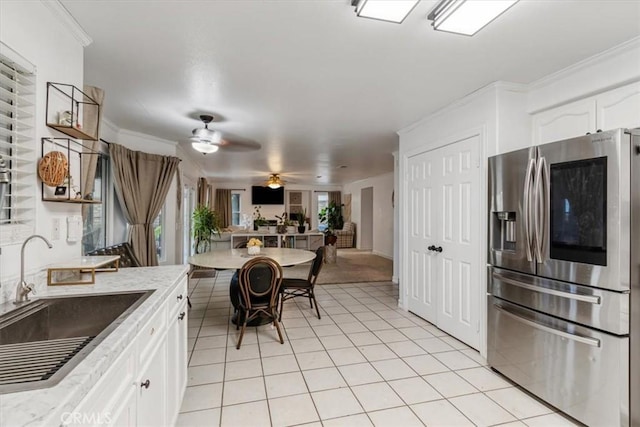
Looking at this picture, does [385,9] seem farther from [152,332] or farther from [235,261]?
[235,261]

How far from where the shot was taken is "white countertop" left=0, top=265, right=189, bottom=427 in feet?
2.03

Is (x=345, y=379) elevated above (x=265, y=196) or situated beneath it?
situated beneath

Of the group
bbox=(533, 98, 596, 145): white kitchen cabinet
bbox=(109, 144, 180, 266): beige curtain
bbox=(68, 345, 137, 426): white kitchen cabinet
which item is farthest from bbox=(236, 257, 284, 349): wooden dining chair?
bbox=(533, 98, 596, 145): white kitchen cabinet

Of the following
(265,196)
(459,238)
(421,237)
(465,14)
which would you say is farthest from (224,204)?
(465,14)

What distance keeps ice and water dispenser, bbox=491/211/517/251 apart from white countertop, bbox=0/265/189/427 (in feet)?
7.86

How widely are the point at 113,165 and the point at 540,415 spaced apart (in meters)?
4.76

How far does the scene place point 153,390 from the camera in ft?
4.38

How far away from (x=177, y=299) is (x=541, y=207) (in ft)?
7.98


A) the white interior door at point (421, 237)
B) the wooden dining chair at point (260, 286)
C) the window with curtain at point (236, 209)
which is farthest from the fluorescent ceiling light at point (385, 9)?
the window with curtain at point (236, 209)

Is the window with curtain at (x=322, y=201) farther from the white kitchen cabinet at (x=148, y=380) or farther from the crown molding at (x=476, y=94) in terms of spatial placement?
the white kitchen cabinet at (x=148, y=380)

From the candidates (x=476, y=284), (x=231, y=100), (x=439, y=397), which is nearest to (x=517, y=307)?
(x=476, y=284)

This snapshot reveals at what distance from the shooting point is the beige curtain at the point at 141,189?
3.84 metres

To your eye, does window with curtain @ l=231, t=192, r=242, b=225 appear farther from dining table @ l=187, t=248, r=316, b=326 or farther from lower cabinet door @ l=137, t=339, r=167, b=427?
lower cabinet door @ l=137, t=339, r=167, b=427

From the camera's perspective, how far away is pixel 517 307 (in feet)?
7.34
